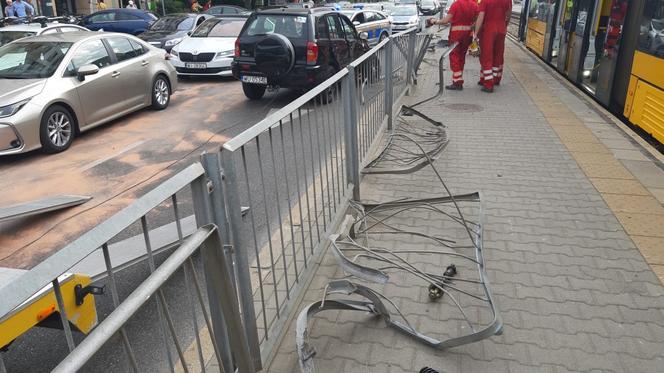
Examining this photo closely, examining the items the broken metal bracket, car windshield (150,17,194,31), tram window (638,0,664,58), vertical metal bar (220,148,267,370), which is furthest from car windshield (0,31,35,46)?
tram window (638,0,664,58)

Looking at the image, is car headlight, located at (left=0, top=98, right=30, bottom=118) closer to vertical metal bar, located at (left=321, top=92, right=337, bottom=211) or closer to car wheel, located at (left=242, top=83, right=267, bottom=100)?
car wheel, located at (left=242, top=83, right=267, bottom=100)

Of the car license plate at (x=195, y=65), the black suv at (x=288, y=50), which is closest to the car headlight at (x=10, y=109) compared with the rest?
the black suv at (x=288, y=50)

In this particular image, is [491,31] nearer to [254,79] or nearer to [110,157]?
[254,79]

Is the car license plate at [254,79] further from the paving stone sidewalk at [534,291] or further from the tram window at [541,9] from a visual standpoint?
the tram window at [541,9]

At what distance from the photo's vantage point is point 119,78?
9.01 metres

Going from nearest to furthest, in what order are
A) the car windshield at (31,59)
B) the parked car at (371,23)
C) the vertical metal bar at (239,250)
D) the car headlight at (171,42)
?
1. the vertical metal bar at (239,250)
2. the car windshield at (31,59)
3. the car headlight at (171,42)
4. the parked car at (371,23)

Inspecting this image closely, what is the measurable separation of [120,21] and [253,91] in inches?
536

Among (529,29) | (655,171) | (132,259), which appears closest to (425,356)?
(132,259)

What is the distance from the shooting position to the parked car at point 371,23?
17994 mm

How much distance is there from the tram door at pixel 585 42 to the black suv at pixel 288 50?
184 inches

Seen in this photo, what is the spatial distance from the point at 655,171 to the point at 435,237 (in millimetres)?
3071

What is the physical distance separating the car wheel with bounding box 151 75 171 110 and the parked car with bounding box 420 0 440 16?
28.0 m

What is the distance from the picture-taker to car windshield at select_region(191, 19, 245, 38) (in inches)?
535

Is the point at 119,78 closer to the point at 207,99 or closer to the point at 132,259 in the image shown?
the point at 207,99
